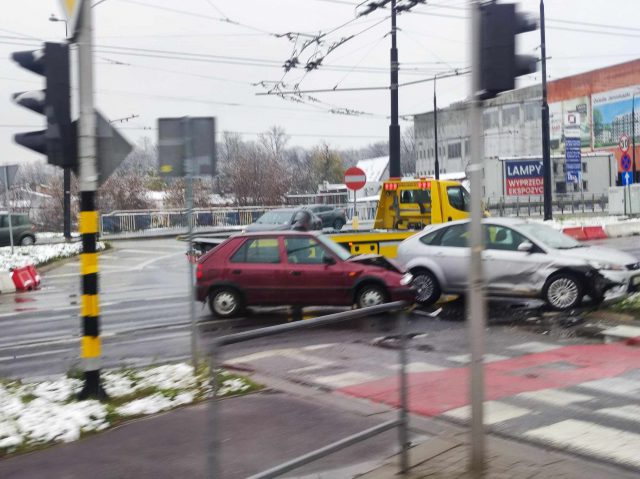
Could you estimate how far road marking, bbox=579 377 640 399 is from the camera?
7.10m

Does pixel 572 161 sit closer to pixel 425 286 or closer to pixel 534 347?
pixel 425 286

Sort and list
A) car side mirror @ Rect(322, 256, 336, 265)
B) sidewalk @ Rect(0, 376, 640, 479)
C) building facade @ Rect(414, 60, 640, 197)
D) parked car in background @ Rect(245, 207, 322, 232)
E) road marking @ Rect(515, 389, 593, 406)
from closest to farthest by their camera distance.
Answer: sidewalk @ Rect(0, 376, 640, 479)
road marking @ Rect(515, 389, 593, 406)
car side mirror @ Rect(322, 256, 336, 265)
parked car in background @ Rect(245, 207, 322, 232)
building facade @ Rect(414, 60, 640, 197)

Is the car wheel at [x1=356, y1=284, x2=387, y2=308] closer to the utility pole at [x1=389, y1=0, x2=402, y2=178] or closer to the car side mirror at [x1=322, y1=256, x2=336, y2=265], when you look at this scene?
the car side mirror at [x1=322, y1=256, x2=336, y2=265]

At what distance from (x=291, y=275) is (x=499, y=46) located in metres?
8.69

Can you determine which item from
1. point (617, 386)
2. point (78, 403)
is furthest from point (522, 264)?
point (78, 403)

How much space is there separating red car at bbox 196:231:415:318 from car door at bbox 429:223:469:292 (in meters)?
0.75

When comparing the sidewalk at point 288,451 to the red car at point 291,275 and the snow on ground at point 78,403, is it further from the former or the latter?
the red car at point 291,275

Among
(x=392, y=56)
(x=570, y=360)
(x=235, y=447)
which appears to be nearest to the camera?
(x=235, y=447)

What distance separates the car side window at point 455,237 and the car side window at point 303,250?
221 cm

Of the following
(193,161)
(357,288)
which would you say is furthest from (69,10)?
(357,288)

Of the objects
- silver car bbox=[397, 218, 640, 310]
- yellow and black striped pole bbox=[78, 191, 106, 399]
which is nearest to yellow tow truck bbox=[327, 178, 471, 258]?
silver car bbox=[397, 218, 640, 310]

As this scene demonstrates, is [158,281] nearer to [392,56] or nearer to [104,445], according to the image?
[392,56]

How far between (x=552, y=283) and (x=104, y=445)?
831cm

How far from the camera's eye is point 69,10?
22.2ft
